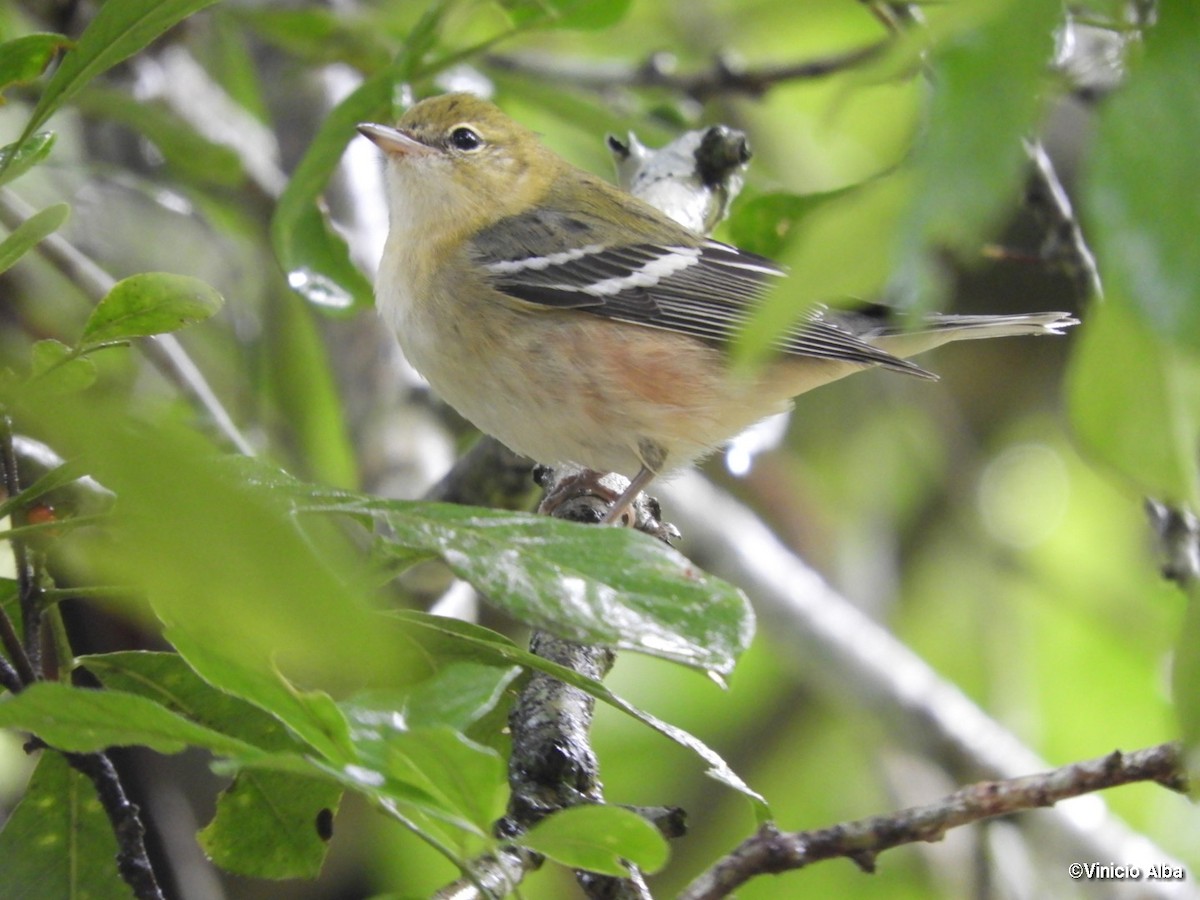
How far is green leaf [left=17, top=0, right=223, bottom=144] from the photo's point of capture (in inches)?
67.5

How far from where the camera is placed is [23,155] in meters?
1.65

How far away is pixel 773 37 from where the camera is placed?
613 centimetres

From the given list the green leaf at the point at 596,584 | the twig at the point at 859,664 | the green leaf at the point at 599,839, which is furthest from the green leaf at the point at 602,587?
the twig at the point at 859,664

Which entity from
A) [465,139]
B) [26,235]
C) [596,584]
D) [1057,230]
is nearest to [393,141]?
[465,139]

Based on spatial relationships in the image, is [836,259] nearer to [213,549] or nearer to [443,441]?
[213,549]

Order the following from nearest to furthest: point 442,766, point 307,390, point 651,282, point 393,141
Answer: point 442,766
point 651,282
point 393,141
point 307,390

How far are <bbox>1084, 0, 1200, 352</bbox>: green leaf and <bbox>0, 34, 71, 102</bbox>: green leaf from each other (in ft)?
4.72

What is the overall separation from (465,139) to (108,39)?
8.21 ft

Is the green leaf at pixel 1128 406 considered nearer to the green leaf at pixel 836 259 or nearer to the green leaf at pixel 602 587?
the green leaf at pixel 836 259

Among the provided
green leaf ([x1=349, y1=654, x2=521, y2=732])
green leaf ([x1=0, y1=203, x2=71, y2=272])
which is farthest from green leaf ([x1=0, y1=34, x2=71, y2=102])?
green leaf ([x1=349, y1=654, x2=521, y2=732])

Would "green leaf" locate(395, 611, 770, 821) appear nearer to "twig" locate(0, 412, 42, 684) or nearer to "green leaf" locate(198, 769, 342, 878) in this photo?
"green leaf" locate(198, 769, 342, 878)

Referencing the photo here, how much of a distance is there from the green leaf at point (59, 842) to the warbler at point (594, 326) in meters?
1.50

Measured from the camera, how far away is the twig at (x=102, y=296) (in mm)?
3359

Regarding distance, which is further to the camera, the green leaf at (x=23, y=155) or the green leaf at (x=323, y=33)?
the green leaf at (x=323, y=33)
